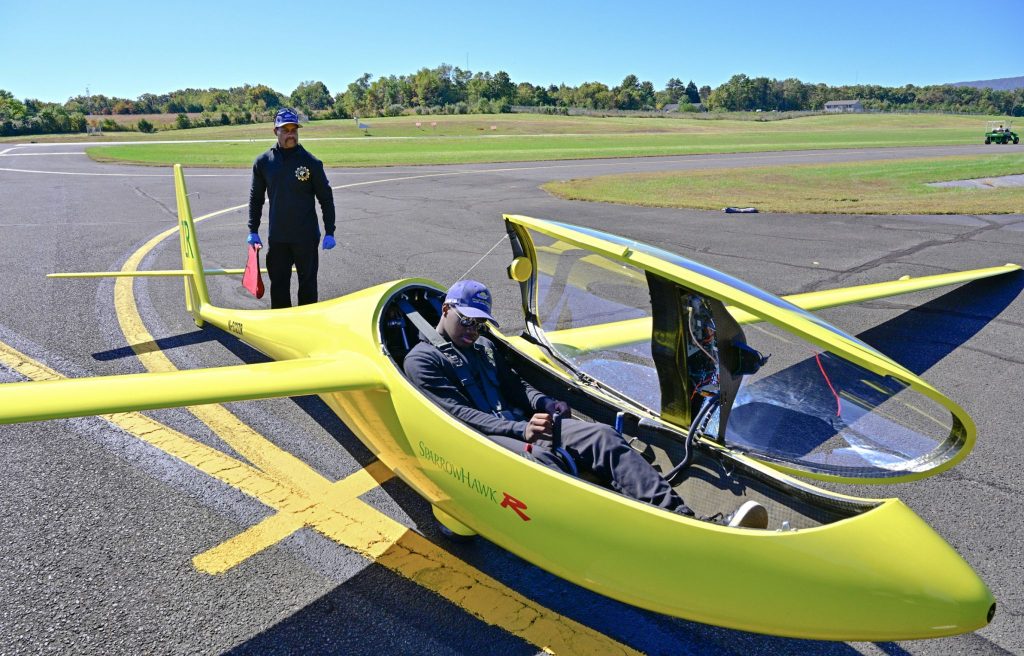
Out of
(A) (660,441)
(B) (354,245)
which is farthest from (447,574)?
(B) (354,245)

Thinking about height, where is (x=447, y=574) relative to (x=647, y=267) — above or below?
below

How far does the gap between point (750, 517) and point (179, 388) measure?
9.67ft

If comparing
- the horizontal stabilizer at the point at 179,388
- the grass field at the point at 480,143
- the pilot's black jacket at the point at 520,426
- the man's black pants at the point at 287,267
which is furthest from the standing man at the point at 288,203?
the grass field at the point at 480,143

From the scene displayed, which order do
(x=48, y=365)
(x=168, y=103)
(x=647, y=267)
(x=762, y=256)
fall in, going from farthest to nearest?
(x=168, y=103)
(x=762, y=256)
(x=48, y=365)
(x=647, y=267)

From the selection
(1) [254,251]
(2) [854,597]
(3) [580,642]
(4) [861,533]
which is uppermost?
(1) [254,251]

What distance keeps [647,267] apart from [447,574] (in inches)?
71.2

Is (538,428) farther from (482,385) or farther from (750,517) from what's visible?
(750,517)

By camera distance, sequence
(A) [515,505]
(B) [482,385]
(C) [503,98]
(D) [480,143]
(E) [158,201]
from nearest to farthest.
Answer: (A) [515,505] < (B) [482,385] < (E) [158,201] < (D) [480,143] < (C) [503,98]

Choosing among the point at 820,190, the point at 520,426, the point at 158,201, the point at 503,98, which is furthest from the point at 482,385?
the point at 503,98

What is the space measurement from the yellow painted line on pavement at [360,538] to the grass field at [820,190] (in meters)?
13.0

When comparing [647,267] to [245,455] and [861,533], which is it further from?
[245,455]

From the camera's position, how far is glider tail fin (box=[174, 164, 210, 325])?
6188mm

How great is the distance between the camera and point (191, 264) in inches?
247

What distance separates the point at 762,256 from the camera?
33.8 ft
